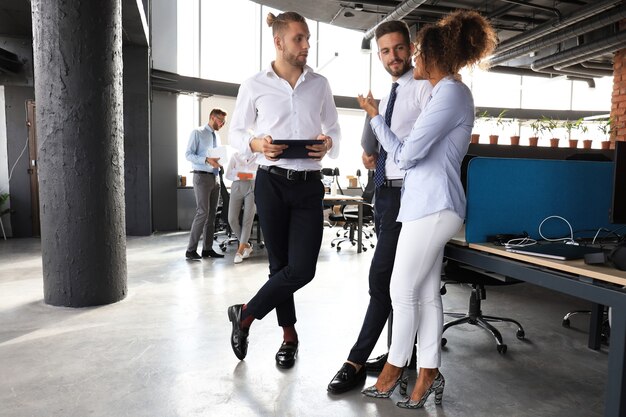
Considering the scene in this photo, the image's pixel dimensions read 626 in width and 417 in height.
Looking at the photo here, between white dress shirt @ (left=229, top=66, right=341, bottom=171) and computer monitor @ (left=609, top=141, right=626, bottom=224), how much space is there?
133 cm

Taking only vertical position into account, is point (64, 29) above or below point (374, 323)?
above

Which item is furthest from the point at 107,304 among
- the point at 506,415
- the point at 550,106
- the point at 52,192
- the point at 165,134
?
the point at 550,106

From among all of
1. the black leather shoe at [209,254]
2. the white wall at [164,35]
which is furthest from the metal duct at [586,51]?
the white wall at [164,35]

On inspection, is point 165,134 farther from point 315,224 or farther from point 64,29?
point 315,224

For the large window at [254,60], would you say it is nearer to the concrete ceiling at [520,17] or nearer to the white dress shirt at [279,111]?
the concrete ceiling at [520,17]

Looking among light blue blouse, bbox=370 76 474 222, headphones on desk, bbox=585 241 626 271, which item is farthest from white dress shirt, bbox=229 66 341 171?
headphones on desk, bbox=585 241 626 271

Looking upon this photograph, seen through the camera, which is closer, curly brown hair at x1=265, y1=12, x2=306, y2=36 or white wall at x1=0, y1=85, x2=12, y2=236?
curly brown hair at x1=265, y1=12, x2=306, y2=36

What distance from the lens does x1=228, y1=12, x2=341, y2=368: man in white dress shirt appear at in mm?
2432

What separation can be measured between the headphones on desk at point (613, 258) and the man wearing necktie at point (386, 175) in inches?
32.0

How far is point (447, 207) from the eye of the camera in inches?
75.3

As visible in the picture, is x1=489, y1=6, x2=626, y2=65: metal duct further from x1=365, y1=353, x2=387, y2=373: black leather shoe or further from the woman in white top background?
x1=365, y1=353, x2=387, y2=373: black leather shoe

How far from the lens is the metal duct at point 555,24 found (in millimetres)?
6896

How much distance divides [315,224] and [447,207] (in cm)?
79

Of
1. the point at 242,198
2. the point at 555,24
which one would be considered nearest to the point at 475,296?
the point at 242,198
